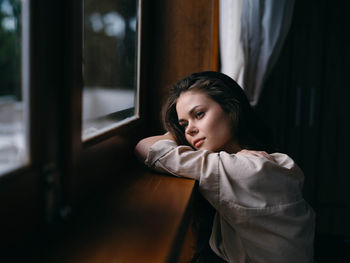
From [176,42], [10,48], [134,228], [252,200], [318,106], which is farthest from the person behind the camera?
[318,106]

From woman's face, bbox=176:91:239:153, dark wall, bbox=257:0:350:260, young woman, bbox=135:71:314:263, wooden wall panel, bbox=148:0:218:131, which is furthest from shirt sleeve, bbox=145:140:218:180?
dark wall, bbox=257:0:350:260

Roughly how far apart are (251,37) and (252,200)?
3.12 feet

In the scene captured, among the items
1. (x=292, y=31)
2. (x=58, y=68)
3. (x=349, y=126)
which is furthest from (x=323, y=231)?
(x=58, y=68)

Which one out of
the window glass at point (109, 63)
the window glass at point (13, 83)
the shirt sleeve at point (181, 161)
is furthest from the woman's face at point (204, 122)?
the window glass at point (13, 83)

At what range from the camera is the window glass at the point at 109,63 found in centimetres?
85

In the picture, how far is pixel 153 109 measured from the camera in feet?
5.15

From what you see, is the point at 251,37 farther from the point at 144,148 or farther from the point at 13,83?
the point at 13,83

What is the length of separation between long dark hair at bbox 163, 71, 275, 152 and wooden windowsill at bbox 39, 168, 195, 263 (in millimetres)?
367

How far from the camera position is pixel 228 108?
1.23 m

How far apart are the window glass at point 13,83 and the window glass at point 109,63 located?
26cm

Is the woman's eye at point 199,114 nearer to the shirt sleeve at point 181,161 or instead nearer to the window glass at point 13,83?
the shirt sleeve at point 181,161

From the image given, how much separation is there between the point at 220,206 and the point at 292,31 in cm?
155

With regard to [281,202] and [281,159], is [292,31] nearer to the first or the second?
[281,159]

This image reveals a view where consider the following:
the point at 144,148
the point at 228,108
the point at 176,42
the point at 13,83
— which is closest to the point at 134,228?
the point at 13,83
